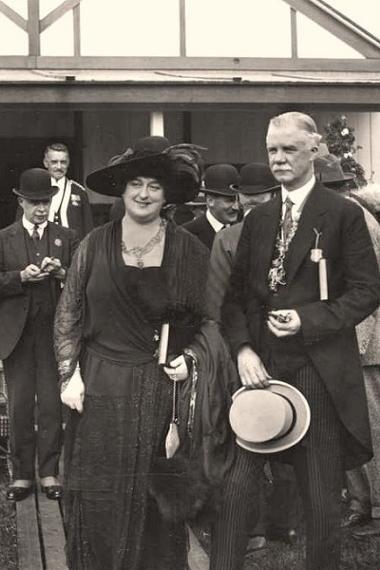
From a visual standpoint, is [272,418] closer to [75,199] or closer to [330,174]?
[330,174]

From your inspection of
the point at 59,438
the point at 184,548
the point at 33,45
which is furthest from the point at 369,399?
the point at 33,45

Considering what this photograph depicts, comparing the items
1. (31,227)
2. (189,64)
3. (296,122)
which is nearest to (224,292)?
(296,122)

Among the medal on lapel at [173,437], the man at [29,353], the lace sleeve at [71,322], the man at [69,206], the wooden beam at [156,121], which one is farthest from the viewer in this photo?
Result: the wooden beam at [156,121]

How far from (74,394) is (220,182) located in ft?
9.79

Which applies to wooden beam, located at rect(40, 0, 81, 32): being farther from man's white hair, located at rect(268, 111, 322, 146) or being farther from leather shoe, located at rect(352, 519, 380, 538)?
man's white hair, located at rect(268, 111, 322, 146)

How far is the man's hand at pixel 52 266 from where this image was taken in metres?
7.17

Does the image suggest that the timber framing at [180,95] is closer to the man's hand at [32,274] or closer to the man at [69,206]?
the man at [69,206]

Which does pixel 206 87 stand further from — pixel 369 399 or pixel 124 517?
pixel 124 517

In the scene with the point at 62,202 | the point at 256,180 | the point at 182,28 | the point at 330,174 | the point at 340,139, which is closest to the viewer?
the point at 330,174

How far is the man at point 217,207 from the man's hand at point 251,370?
2642 millimetres

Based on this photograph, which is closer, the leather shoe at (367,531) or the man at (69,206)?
the leather shoe at (367,531)

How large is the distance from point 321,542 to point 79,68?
1024cm

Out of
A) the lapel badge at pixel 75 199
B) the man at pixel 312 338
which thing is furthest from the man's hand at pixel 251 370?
the lapel badge at pixel 75 199

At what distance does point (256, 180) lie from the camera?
678cm
